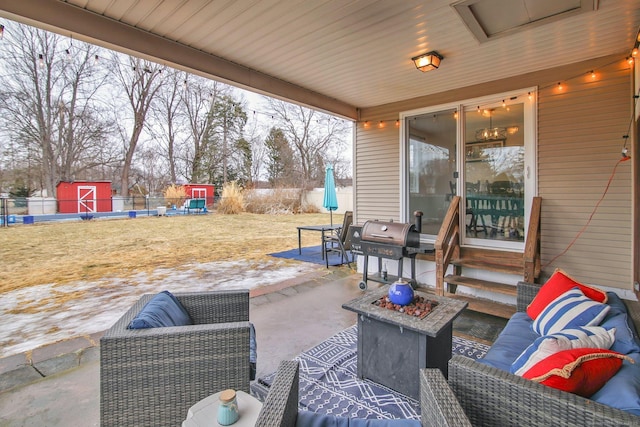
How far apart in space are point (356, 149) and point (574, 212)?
3049 millimetres

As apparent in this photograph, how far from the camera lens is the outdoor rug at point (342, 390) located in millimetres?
1991

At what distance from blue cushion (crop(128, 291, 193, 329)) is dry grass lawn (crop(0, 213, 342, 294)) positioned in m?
3.86

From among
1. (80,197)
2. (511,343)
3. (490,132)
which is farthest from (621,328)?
(80,197)

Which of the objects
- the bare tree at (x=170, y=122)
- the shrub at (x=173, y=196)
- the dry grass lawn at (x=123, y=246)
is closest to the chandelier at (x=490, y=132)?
the dry grass lawn at (x=123, y=246)

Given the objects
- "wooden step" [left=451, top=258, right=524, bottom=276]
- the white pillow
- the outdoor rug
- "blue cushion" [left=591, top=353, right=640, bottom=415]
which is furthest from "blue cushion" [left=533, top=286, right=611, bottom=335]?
"wooden step" [left=451, top=258, right=524, bottom=276]

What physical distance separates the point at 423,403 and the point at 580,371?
58cm

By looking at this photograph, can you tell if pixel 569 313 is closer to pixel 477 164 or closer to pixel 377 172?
pixel 477 164

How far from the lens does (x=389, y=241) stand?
155 inches

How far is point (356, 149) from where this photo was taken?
5.38 m

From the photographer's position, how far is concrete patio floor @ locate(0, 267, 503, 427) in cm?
195

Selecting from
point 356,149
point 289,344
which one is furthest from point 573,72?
point 289,344

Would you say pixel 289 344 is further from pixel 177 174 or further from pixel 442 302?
pixel 177 174

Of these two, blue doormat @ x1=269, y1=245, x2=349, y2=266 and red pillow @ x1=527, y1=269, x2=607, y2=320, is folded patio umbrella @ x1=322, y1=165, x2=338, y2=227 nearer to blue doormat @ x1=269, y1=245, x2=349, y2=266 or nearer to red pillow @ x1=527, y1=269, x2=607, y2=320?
blue doormat @ x1=269, y1=245, x2=349, y2=266

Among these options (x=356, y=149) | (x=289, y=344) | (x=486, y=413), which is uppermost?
(x=356, y=149)
